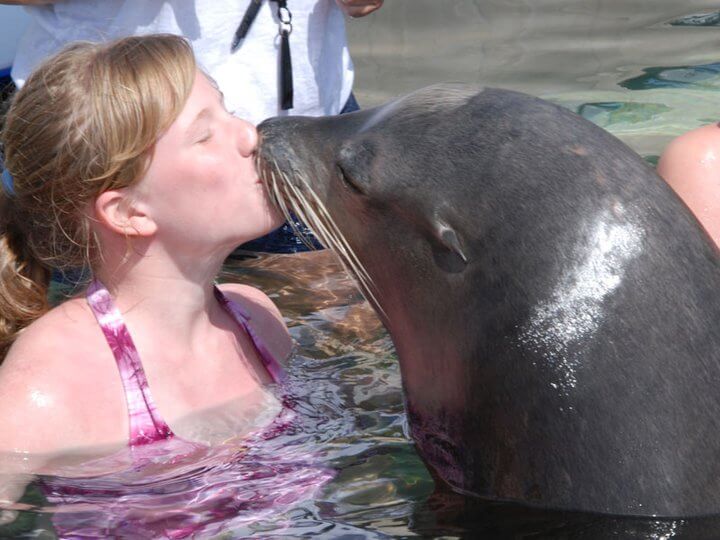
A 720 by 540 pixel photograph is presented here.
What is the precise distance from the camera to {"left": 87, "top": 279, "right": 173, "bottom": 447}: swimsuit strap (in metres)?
4.05

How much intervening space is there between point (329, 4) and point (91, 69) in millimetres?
1968

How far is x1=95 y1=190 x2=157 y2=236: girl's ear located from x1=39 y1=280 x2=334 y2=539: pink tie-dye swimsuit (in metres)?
0.24

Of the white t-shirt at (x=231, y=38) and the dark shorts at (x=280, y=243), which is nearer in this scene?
the white t-shirt at (x=231, y=38)

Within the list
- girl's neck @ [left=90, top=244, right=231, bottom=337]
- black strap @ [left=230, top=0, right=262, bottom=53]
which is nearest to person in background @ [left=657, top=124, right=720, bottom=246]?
girl's neck @ [left=90, top=244, right=231, bottom=337]

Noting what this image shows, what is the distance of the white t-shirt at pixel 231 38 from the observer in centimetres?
546

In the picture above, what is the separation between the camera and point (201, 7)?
5551 millimetres

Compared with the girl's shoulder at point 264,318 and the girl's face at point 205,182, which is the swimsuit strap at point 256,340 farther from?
the girl's face at point 205,182

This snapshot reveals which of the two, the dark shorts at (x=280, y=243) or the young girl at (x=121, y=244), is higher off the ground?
the young girl at (x=121, y=244)

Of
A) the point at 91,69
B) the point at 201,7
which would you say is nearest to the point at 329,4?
the point at 201,7

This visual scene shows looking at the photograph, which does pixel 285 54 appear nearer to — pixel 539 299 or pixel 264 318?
pixel 264 318

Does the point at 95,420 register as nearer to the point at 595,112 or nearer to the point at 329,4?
the point at 329,4

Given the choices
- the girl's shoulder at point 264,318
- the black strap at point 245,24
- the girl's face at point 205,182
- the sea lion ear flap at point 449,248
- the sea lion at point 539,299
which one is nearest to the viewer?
the sea lion at point 539,299

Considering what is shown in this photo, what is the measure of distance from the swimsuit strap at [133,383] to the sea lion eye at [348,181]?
0.83 meters

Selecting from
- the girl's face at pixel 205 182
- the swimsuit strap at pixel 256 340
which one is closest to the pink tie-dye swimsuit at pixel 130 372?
the girl's face at pixel 205 182
